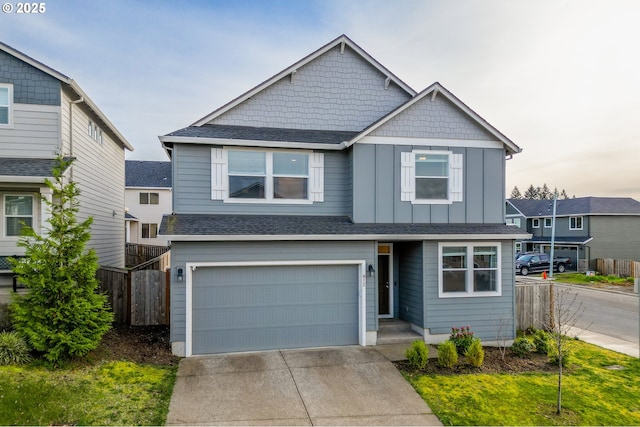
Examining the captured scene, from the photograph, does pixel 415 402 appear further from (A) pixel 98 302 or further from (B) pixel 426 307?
(A) pixel 98 302

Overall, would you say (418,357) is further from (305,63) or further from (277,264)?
(305,63)

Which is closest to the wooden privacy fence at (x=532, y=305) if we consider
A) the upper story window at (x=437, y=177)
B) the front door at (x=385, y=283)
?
the upper story window at (x=437, y=177)

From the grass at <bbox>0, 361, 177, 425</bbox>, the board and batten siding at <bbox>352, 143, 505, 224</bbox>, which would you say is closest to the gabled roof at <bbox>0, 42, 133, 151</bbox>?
the grass at <bbox>0, 361, 177, 425</bbox>

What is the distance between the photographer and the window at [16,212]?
10180 mm

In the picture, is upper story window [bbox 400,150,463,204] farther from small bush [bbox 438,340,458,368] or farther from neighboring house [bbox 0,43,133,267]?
neighboring house [bbox 0,43,133,267]

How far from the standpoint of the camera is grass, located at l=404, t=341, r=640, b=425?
6316 mm

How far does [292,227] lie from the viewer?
946cm

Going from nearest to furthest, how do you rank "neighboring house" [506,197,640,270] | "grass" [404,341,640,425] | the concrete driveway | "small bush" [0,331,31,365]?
the concrete driveway, "grass" [404,341,640,425], "small bush" [0,331,31,365], "neighboring house" [506,197,640,270]

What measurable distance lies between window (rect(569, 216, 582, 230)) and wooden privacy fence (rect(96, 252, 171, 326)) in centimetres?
3399

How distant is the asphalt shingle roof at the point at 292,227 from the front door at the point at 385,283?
144cm

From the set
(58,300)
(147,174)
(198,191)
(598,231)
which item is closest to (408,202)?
(198,191)

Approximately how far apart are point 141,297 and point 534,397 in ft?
33.2

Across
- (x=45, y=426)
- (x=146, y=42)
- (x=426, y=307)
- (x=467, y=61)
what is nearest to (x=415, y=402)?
(x=426, y=307)

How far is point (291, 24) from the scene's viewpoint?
13.7m
